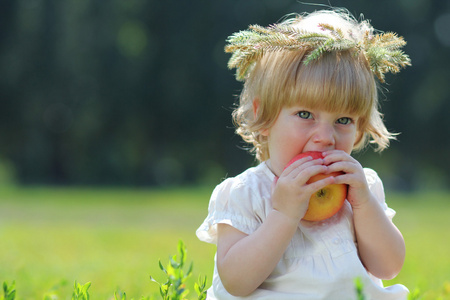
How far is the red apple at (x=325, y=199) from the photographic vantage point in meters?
2.50

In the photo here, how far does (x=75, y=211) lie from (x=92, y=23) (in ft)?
45.5

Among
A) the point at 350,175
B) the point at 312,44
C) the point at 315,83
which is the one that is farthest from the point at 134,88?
the point at 350,175

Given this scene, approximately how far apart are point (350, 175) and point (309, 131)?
253 mm

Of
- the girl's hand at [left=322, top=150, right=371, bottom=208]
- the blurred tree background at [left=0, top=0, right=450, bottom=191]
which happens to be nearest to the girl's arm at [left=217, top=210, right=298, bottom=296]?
the girl's hand at [left=322, top=150, right=371, bottom=208]

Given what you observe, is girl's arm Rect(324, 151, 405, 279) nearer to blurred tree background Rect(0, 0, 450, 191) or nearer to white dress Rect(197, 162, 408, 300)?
white dress Rect(197, 162, 408, 300)

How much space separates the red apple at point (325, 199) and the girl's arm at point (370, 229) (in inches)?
1.8

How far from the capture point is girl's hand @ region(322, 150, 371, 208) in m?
2.46

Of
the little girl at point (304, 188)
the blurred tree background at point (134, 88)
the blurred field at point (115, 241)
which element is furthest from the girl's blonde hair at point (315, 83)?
the blurred tree background at point (134, 88)

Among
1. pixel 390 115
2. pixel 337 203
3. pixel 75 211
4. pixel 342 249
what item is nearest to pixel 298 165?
pixel 337 203

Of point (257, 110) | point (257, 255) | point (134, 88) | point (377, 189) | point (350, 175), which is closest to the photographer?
point (257, 255)

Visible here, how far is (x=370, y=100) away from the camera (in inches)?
107

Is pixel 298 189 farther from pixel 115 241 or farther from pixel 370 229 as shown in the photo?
pixel 115 241

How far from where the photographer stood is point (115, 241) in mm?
8141

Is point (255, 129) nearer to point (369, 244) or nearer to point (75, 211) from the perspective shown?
point (369, 244)
